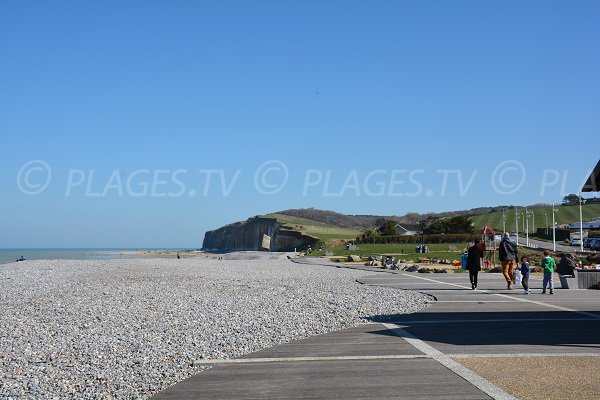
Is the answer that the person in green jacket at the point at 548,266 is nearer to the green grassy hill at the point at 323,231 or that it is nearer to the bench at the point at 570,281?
the bench at the point at 570,281

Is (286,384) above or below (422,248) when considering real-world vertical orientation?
below

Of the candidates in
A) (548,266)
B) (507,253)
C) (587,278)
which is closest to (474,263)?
(507,253)

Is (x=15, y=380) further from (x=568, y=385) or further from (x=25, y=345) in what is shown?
(x=568, y=385)

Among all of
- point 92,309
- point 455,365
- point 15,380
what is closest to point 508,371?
point 455,365

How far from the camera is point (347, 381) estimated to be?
7551 mm

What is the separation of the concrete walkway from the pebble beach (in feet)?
2.27

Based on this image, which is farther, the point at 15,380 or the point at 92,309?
the point at 92,309

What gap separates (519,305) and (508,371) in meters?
8.60

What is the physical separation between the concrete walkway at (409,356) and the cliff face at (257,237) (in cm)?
7952

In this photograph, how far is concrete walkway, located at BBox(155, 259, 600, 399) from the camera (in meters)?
7.11

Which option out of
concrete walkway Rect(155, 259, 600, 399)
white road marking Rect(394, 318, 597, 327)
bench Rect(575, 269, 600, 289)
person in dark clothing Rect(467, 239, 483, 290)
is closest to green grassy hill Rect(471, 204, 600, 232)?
bench Rect(575, 269, 600, 289)

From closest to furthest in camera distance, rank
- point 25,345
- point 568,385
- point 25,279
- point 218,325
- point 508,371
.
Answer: point 568,385
point 508,371
point 25,345
point 218,325
point 25,279

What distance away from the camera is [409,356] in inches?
353

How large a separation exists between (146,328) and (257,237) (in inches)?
5031
